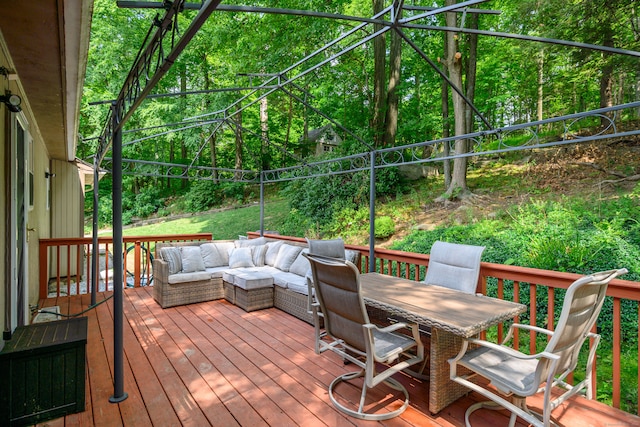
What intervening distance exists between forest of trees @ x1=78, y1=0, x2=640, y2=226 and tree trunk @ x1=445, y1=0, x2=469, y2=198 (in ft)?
0.10

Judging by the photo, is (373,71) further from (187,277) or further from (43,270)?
(43,270)

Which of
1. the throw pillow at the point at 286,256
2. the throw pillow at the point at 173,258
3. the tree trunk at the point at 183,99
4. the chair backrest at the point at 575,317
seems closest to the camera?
the chair backrest at the point at 575,317

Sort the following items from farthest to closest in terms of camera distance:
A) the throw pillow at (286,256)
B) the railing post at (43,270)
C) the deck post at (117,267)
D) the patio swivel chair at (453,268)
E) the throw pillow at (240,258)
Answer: the throw pillow at (240,258) → the throw pillow at (286,256) → the railing post at (43,270) → the patio swivel chair at (453,268) → the deck post at (117,267)

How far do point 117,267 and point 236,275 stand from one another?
2.44 metres

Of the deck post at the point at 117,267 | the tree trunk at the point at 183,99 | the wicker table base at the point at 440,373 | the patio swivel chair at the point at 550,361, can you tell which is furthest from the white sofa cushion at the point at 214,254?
the tree trunk at the point at 183,99

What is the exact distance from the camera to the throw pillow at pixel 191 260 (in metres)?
5.36

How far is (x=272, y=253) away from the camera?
5934 mm

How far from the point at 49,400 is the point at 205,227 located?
11.4 m

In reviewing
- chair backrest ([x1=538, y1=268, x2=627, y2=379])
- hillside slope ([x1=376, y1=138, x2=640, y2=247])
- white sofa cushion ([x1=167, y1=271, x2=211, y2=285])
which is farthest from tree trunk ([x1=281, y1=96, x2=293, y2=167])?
chair backrest ([x1=538, y1=268, x2=627, y2=379])

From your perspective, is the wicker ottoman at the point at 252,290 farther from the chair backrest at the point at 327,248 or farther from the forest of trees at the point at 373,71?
the forest of trees at the point at 373,71

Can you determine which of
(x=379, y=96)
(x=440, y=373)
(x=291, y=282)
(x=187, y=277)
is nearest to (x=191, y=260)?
(x=187, y=277)

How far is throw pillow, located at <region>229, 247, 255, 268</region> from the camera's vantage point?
18.9ft

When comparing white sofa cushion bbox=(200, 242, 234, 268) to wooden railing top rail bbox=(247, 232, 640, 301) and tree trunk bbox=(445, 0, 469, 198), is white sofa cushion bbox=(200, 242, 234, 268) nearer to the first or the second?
wooden railing top rail bbox=(247, 232, 640, 301)

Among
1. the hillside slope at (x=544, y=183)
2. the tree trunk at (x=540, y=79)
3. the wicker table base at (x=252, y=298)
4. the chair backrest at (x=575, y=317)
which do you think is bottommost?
the wicker table base at (x=252, y=298)
